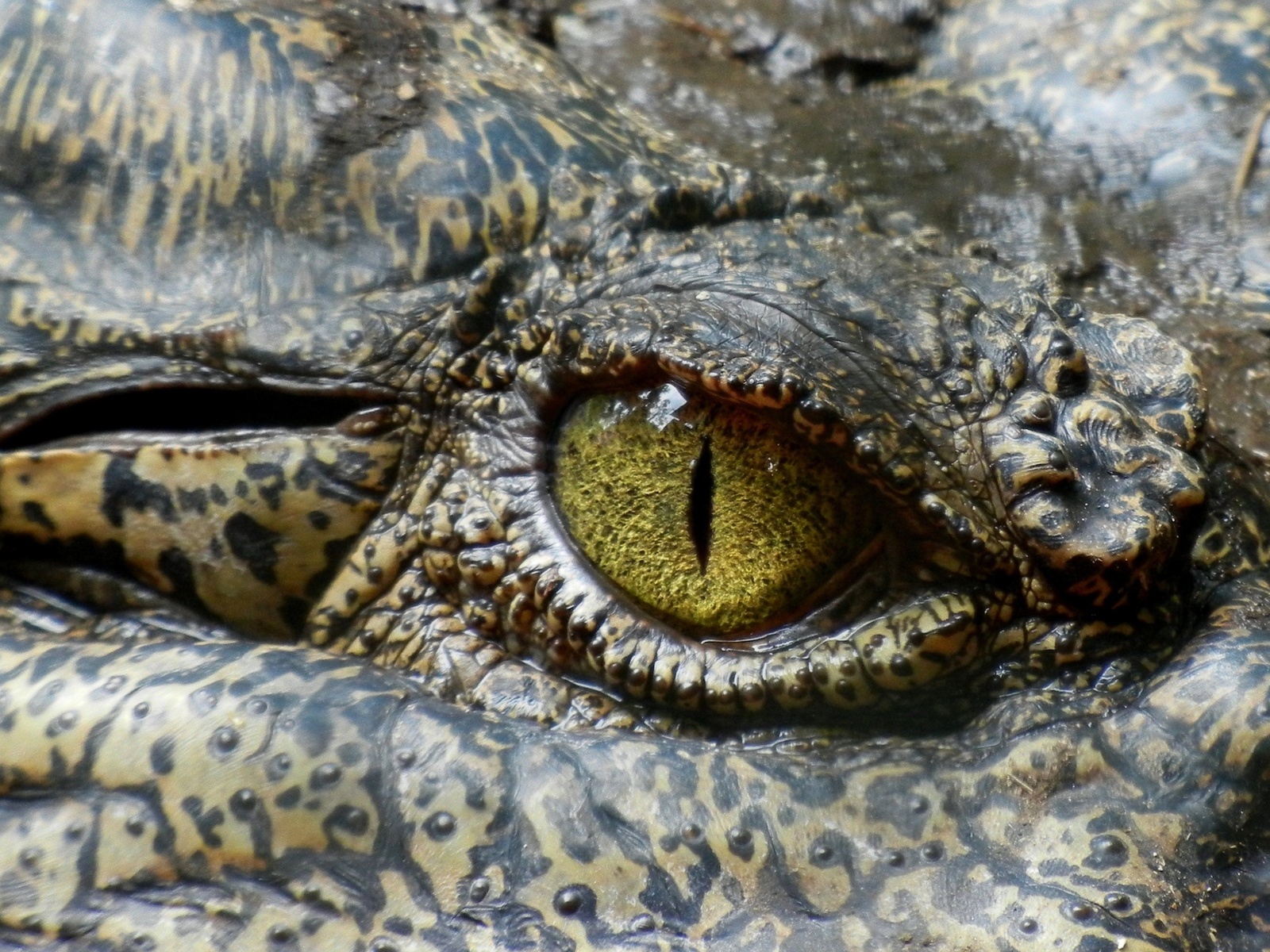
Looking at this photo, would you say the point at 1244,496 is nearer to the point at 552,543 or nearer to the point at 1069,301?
the point at 1069,301

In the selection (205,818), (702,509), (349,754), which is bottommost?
(205,818)

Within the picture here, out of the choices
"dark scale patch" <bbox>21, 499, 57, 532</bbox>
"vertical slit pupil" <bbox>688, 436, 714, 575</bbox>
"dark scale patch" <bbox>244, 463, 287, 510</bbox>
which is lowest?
"dark scale patch" <bbox>21, 499, 57, 532</bbox>

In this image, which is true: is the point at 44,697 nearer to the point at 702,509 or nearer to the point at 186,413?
the point at 186,413

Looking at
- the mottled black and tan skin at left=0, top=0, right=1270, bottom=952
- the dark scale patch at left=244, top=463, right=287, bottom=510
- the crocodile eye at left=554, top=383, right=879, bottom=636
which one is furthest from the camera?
the dark scale patch at left=244, top=463, right=287, bottom=510

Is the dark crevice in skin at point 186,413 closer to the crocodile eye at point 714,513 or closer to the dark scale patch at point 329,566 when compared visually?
the dark scale patch at point 329,566

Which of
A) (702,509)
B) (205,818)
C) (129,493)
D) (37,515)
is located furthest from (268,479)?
(702,509)

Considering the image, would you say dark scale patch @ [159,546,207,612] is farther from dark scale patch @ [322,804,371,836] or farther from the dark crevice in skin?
dark scale patch @ [322,804,371,836]

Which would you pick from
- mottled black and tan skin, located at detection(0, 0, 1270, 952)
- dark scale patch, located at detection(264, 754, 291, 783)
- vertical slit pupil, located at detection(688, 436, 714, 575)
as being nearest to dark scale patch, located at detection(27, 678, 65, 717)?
mottled black and tan skin, located at detection(0, 0, 1270, 952)

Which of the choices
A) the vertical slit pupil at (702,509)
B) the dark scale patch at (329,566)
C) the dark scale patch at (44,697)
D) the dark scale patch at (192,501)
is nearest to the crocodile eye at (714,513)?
the vertical slit pupil at (702,509)
